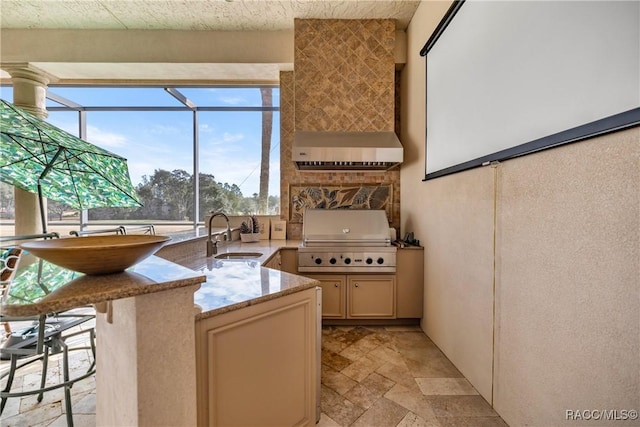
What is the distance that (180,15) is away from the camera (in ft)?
8.92

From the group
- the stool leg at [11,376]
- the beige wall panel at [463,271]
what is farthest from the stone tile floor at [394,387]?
the stool leg at [11,376]

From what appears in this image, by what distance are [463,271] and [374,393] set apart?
3.43ft

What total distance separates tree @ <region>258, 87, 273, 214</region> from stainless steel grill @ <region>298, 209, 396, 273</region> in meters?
1.13

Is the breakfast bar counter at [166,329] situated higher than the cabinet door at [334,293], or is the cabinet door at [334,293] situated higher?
the breakfast bar counter at [166,329]

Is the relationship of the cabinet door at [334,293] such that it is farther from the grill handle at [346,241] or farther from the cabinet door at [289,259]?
the grill handle at [346,241]

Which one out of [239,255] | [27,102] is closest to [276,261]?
[239,255]

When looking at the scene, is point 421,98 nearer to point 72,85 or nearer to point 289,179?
point 289,179

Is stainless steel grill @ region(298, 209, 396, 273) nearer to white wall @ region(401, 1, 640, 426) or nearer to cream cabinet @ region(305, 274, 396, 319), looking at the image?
cream cabinet @ region(305, 274, 396, 319)

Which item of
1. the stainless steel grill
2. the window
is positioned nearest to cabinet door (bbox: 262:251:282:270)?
the stainless steel grill

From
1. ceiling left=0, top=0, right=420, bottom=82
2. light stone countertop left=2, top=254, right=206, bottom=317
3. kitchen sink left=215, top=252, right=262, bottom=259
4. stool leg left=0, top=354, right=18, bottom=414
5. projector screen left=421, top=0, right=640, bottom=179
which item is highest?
ceiling left=0, top=0, right=420, bottom=82

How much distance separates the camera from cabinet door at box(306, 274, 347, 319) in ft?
8.27

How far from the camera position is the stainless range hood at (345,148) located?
8.24 ft

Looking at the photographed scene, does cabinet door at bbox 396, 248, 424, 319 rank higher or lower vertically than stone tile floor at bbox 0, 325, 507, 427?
higher

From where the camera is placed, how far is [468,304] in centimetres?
170
